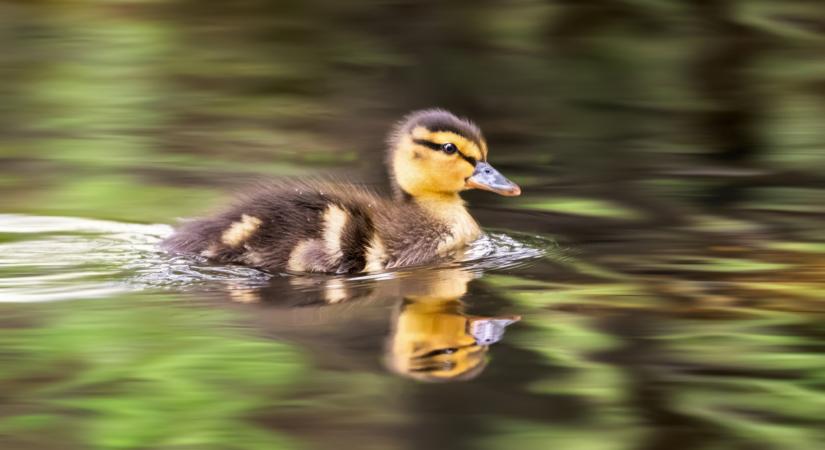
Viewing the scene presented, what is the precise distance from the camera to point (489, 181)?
439cm

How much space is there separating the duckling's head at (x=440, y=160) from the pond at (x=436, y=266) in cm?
20

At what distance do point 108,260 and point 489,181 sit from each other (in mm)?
1192

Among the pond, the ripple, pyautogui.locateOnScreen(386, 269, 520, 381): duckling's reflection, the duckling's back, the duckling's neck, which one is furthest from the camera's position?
the duckling's neck

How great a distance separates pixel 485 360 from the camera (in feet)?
10.2

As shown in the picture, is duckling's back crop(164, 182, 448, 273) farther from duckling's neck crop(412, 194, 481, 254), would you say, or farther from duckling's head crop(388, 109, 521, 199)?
duckling's head crop(388, 109, 521, 199)

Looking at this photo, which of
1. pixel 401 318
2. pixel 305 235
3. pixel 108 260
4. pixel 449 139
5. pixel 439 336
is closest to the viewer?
pixel 439 336

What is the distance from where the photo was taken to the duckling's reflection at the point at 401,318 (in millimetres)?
3125

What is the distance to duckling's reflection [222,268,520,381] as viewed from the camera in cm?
312

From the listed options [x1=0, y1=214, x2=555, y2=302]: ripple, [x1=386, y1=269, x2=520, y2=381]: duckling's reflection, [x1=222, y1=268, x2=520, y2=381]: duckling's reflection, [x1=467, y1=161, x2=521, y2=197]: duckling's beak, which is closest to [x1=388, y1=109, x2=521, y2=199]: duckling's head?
[x1=467, y1=161, x2=521, y2=197]: duckling's beak

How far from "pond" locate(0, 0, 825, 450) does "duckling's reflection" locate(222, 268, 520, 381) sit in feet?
0.04

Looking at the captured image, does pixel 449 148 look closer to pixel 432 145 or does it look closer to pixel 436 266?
pixel 432 145

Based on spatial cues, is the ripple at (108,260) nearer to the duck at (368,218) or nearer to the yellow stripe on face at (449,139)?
the duck at (368,218)

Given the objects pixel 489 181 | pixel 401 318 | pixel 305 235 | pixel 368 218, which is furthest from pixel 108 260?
pixel 489 181

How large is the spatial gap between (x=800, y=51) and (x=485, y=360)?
426 cm
